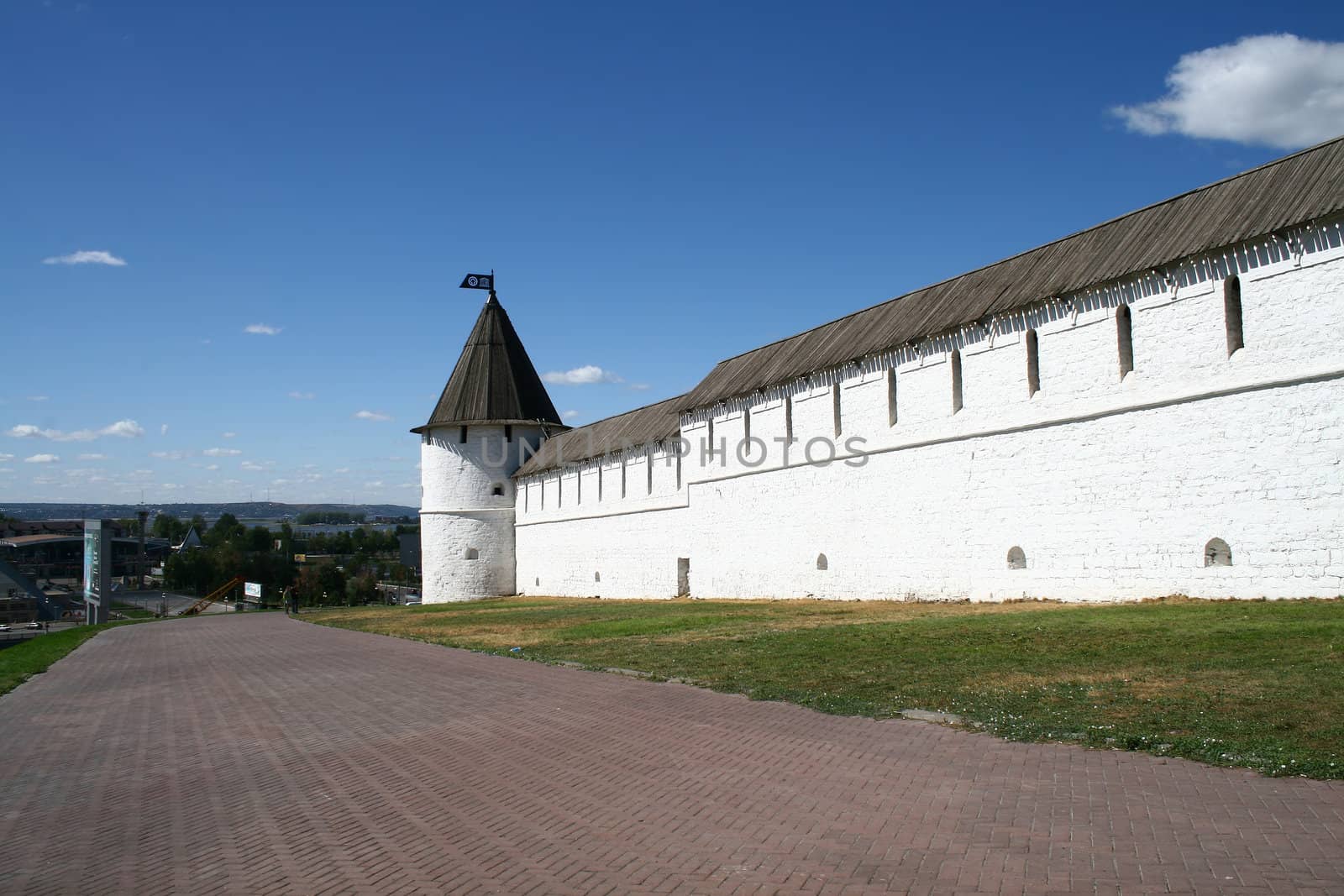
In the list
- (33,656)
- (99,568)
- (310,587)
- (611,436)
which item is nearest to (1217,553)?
(33,656)

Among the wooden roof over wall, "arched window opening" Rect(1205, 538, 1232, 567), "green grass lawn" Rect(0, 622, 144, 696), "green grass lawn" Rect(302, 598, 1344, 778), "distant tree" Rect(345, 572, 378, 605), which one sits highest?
the wooden roof over wall

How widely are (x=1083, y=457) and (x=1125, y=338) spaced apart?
7.51ft

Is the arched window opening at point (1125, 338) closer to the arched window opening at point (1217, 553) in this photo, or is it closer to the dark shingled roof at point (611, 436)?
the arched window opening at point (1217, 553)

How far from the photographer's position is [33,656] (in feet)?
71.6

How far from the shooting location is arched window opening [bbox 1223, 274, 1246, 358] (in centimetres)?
1580

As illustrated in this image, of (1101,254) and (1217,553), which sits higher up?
(1101,254)

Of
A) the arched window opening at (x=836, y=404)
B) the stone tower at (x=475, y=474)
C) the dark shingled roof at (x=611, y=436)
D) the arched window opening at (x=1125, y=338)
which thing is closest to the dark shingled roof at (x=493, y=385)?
the stone tower at (x=475, y=474)

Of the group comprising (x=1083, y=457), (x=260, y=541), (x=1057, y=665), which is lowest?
(x=1057, y=665)

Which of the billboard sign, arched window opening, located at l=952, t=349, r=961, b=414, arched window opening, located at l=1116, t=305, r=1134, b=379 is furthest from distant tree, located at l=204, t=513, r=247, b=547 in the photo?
arched window opening, located at l=1116, t=305, r=1134, b=379

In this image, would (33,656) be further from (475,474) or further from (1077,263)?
(475,474)

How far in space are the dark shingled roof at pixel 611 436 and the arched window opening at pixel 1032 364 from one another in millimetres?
14550

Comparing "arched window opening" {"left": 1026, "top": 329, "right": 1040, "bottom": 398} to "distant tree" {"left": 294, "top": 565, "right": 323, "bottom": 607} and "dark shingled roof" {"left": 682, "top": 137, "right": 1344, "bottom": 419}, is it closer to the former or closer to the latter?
"dark shingled roof" {"left": 682, "top": 137, "right": 1344, "bottom": 419}

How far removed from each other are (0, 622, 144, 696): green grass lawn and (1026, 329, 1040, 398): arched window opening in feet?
60.7

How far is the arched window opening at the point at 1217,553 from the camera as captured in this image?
1557cm
